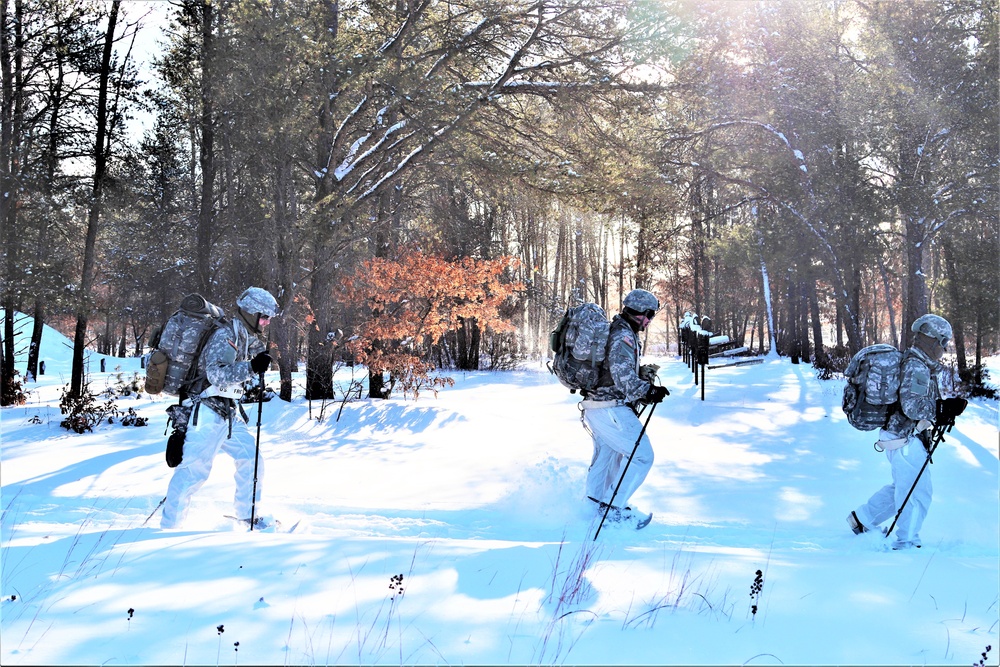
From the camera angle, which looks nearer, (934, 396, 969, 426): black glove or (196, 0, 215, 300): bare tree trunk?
(934, 396, 969, 426): black glove

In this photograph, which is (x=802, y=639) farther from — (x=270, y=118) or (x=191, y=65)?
(x=191, y=65)

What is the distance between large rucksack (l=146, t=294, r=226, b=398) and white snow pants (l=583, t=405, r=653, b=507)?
3.24m

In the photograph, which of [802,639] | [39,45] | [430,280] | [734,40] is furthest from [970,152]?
[39,45]

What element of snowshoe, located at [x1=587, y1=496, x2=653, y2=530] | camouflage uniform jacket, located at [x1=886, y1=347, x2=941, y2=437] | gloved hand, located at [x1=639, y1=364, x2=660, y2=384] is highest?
gloved hand, located at [x1=639, y1=364, x2=660, y2=384]

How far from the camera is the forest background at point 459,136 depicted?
11.8 meters

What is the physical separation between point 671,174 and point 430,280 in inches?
320

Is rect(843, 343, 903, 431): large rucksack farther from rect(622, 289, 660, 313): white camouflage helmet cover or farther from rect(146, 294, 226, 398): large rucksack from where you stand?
rect(146, 294, 226, 398): large rucksack

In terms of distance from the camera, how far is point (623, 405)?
5992 millimetres

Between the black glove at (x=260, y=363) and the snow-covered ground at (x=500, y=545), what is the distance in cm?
126

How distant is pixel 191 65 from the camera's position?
17.0 m

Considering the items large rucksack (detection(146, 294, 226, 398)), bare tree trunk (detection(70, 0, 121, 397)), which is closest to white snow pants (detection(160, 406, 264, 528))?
large rucksack (detection(146, 294, 226, 398))

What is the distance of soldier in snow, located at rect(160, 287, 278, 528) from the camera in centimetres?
562

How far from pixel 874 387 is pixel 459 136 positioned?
8.44 metres

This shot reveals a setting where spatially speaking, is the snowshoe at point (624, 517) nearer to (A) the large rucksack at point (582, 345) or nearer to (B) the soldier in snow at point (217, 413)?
(A) the large rucksack at point (582, 345)
